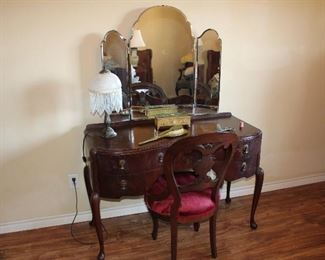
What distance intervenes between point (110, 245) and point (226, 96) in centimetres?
142

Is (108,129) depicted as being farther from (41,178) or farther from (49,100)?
(41,178)

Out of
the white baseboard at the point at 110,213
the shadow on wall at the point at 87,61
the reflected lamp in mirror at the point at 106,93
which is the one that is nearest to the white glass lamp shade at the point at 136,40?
the shadow on wall at the point at 87,61

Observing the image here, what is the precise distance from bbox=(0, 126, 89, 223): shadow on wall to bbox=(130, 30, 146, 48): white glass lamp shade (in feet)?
2.29

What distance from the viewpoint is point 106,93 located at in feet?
6.46

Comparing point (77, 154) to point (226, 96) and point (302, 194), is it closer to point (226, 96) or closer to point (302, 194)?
point (226, 96)

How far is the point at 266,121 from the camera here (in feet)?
9.14

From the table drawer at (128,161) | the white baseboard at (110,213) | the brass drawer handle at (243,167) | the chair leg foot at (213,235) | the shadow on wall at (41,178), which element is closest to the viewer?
the table drawer at (128,161)

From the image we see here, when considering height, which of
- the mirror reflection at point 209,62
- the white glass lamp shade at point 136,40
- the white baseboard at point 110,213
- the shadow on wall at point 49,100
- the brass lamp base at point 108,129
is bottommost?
the white baseboard at point 110,213

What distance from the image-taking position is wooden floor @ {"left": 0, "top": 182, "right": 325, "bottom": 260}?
2.20 meters

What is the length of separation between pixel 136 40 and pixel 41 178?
120 cm

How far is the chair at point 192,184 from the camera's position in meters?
1.68

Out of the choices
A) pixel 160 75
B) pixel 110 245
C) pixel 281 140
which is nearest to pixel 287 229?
pixel 281 140

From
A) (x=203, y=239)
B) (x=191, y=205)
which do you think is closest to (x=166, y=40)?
(x=191, y=205)

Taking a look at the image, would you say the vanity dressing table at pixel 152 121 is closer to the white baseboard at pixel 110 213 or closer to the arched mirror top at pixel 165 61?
the arched mirror top at pixel 165 61
